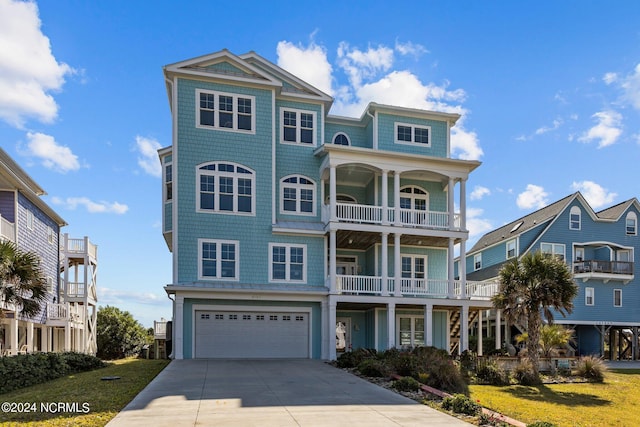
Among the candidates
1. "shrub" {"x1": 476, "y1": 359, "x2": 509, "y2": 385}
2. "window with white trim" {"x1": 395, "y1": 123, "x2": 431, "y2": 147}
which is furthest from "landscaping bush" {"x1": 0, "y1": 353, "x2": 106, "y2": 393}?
"window with white trim" {"x1": 395, "y1": 123, "x2": 431, "y2": 147}

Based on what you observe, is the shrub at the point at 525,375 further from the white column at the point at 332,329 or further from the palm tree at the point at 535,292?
the white column at the point at 332,329

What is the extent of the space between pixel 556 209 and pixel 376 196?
1484 cm

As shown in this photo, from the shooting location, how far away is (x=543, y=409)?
14312 millimetres

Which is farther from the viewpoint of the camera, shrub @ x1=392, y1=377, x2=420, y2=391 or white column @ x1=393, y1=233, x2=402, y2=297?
white column @ x1=393, y1=233, x2=402, y2=297

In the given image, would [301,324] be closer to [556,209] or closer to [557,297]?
[557,297]

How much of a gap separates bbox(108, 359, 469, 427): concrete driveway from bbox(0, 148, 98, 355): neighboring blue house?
1050 cm

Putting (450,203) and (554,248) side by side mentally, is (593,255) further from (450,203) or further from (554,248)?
(450,203)

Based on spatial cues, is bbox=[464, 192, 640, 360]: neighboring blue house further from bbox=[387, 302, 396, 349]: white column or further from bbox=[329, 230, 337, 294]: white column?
bbox=[329, 230, 337, 294]: white column

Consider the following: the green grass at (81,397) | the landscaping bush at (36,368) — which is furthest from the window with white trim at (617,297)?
the landscaping bush at (36,368)

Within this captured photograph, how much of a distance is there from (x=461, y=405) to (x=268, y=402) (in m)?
4.33

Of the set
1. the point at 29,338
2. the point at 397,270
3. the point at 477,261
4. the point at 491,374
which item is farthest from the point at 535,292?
the point at 29,338

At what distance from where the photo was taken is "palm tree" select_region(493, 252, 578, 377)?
65.8 feet

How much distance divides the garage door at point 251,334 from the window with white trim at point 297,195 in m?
4.80

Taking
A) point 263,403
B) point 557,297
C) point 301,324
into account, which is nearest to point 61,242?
point 301,324
